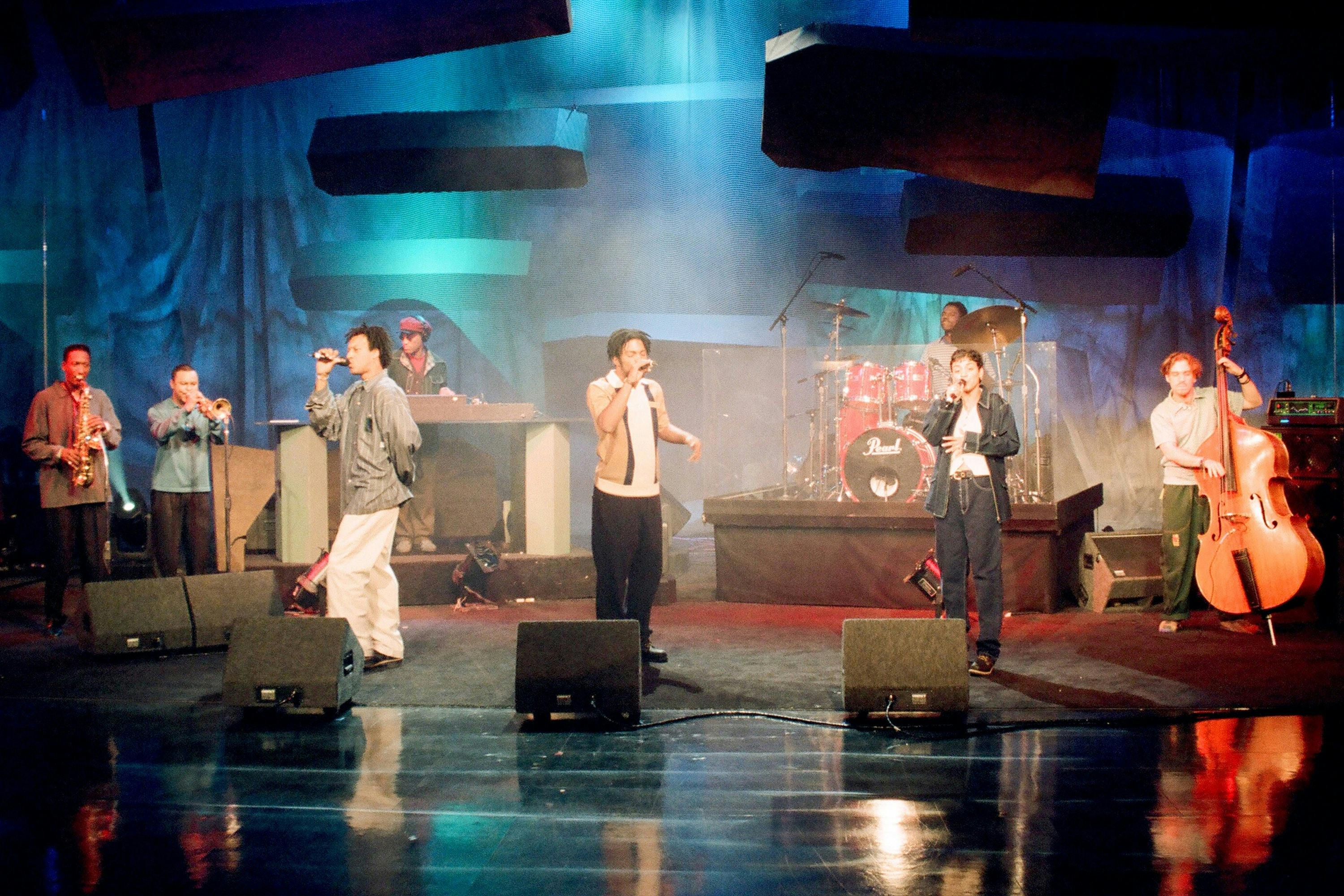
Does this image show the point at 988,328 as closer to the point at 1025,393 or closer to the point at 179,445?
the point at 1025,393

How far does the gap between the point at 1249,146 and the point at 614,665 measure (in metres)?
8.20

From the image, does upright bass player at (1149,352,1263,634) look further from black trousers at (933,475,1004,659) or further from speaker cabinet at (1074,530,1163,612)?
black trousers at (933,475,1004,659)

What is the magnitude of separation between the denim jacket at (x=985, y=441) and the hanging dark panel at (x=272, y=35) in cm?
482

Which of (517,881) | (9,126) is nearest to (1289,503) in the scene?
(517,881)

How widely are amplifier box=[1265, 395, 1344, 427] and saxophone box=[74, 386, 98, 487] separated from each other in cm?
752

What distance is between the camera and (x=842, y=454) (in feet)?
26.6

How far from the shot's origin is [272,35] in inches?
289

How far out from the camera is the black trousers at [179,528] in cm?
634

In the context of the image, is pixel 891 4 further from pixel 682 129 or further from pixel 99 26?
pixel 99 26

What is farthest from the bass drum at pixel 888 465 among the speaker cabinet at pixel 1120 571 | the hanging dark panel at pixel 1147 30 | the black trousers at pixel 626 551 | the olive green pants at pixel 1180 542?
the black trousers at pixel 626 551

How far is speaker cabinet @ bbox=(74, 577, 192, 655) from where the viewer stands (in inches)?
205

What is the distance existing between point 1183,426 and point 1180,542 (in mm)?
711

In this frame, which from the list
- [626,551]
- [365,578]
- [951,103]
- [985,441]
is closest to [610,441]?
[626,551]

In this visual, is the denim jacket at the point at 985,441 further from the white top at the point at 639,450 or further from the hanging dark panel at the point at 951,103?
the hanging dark panel at the point at 951,103
